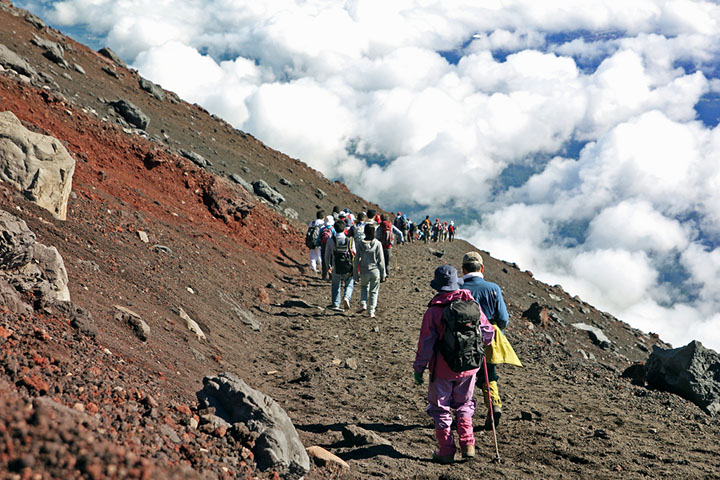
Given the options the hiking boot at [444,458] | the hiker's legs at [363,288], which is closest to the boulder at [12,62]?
the hiker's legs at [363,288]

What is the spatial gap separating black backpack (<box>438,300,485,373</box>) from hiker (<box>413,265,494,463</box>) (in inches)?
1.4

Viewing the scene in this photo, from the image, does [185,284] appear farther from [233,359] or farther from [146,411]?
[146,411]

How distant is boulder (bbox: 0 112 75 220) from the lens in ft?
27.4

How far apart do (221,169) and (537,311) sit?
80.7 feet

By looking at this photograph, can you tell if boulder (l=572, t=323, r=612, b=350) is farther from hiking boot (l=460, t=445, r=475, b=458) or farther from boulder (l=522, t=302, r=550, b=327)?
hiking boot (l=460, t=445, r=475, b=458)

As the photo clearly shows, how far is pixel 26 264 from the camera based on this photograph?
5578 mm

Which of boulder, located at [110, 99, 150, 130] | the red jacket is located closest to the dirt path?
the red jacket

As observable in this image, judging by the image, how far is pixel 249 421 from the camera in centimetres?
444

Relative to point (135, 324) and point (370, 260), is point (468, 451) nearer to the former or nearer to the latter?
point (135, 324)

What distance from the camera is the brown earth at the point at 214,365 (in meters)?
3.61

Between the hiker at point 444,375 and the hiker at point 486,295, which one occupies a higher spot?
the hiker at point 486,295

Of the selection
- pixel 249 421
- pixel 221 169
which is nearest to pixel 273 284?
pixel 249 421

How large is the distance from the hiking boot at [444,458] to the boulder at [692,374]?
6.27 meters

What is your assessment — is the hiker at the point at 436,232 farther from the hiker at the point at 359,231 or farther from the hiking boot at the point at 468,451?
the hiking boot at the point at 468,451
